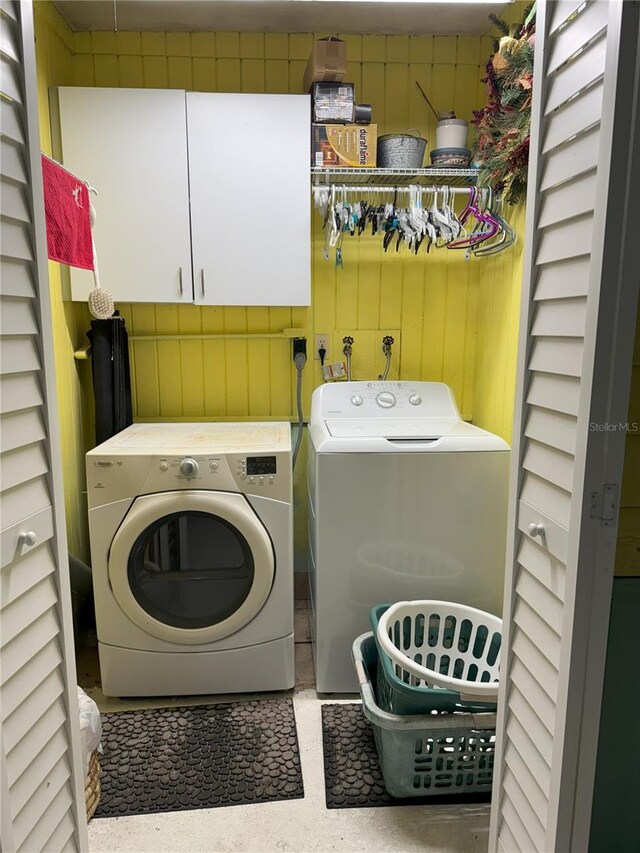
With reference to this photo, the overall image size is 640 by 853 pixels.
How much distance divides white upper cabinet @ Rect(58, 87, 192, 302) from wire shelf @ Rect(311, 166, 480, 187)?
1.89 feet

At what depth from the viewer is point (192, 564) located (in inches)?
84.7

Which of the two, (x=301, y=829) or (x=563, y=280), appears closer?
(x=563, y=280)

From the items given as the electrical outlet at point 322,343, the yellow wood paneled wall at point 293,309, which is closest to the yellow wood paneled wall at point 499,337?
the yellow wood paneled wall at point 293,309

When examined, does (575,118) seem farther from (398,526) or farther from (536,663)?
(398,526)

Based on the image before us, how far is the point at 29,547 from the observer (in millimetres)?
1038

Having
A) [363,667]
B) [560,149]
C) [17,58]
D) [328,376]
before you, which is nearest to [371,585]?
[363,667]

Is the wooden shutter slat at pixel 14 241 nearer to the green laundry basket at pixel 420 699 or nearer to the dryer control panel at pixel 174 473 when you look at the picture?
the dryer control panel at pixel 174 473

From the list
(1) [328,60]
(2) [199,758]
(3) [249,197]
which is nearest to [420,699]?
(2) [199,758]

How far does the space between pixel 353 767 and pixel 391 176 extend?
224cm

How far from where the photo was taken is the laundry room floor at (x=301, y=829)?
5.27ft

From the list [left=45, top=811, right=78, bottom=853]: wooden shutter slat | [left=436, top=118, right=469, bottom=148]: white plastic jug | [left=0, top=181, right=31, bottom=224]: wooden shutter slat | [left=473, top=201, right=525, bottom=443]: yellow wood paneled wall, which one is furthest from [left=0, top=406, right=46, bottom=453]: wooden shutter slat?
[left=436, top=118, right=469, bottom=148]: white plastic jug

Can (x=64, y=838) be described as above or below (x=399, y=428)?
below

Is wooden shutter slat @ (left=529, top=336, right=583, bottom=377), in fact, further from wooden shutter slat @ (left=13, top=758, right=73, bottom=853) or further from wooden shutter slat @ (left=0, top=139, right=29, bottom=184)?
wooden shutter slat @ (left=13, top=758, right=73, bottom=853)

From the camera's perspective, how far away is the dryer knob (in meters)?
2.02
